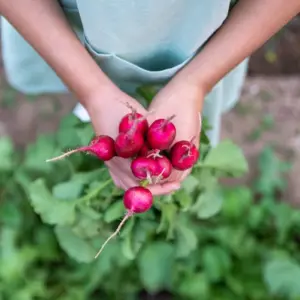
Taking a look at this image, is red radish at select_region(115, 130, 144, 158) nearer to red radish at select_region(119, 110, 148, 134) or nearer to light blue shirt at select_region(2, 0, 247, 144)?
red radish at select_region(119, 110, 148, 134)

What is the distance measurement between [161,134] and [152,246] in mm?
488

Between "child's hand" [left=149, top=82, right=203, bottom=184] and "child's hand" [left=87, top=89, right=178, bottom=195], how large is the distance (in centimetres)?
2

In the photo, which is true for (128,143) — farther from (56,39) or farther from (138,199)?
(56,39)

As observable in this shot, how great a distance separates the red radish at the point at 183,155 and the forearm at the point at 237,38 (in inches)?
4.2

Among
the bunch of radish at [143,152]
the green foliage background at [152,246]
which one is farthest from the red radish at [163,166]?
the green foliage background at [152,246]

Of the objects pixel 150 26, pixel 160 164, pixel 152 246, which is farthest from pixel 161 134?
pixel 152 246

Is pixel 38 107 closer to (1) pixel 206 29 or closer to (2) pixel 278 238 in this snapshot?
(2) pixel 278 238

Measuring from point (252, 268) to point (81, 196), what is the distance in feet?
1.39

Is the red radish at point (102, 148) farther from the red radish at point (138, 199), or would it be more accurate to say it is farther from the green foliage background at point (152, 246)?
the green foliage background at point (152, 246)

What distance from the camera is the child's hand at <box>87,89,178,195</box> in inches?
27.3

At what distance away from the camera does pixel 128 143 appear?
1.98 feet

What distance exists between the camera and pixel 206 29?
0.70m

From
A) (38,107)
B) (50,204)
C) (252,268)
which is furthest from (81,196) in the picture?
(38,107)

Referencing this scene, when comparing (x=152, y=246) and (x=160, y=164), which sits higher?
(x=160, y=164)
